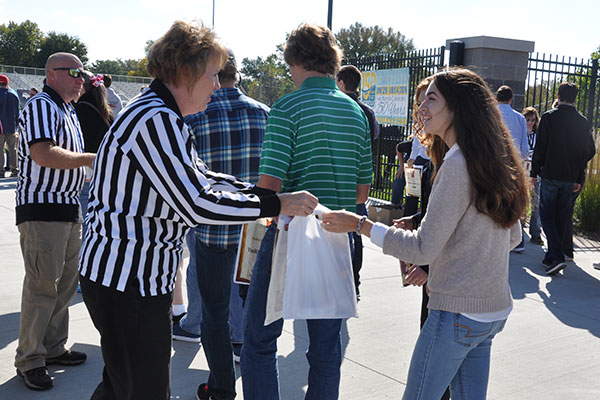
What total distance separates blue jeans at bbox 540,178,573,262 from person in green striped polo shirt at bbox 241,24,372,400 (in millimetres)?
5034

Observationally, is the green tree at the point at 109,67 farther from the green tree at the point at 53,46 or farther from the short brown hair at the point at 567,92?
the short brown hair at the point at 567,92

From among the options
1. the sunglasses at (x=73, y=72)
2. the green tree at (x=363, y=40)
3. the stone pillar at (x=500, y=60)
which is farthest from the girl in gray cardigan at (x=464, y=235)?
the green tree at (x=363, y=40)

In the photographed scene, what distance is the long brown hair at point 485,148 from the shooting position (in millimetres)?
2314

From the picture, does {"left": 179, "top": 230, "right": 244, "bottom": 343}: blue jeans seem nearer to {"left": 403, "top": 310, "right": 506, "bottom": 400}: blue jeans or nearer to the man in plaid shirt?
the man in plaid shirt

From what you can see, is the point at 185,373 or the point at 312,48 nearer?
the point at 312,48

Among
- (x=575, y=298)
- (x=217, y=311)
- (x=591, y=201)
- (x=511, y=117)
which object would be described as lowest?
(x=575, y=298)

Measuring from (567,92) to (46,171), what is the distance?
598 centimetres

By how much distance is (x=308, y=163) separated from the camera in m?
2.98

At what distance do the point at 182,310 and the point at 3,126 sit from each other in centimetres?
1078

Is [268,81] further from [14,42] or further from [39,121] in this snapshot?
[39,121]

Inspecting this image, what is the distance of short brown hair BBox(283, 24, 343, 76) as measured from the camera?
9.90 ft

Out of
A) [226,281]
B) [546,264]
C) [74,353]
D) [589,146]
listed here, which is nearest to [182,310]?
[74,353]

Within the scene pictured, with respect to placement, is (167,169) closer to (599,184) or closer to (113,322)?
(113,322)

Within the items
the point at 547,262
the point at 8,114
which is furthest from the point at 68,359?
the point at 8,114
